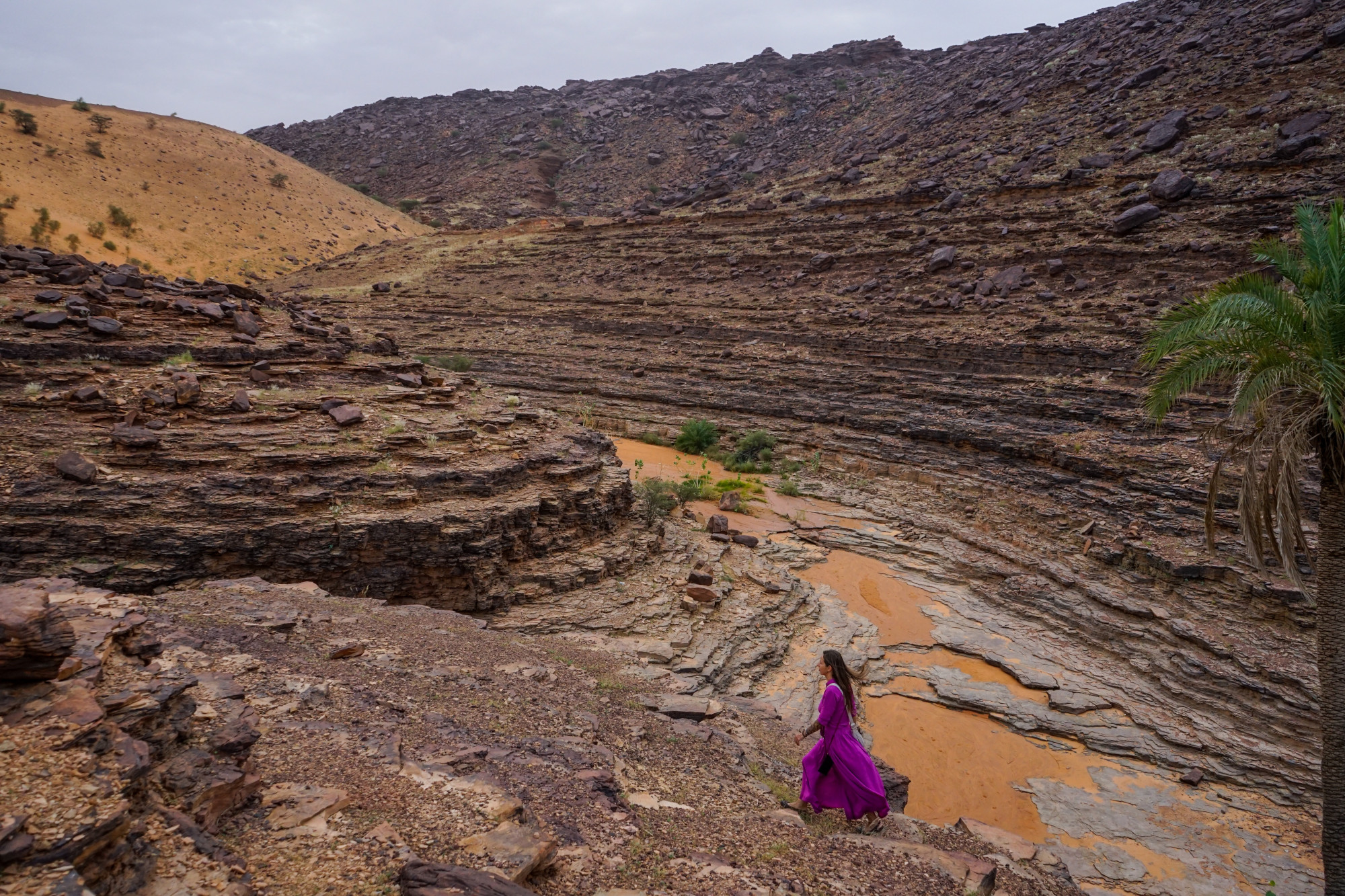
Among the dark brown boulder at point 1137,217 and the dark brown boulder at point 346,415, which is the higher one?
the dark brown boulder at point 1137,217

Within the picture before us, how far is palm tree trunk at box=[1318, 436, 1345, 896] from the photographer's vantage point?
5945mm

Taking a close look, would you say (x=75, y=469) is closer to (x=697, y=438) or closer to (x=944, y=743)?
(x=944, y=743)

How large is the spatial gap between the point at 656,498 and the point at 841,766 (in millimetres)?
8622

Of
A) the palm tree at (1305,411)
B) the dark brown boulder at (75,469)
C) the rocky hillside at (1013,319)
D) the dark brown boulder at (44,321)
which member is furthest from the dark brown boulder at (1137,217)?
the dark brown boulder at (44,321)

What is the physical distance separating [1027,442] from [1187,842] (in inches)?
387

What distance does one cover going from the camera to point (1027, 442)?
15859 millimetres

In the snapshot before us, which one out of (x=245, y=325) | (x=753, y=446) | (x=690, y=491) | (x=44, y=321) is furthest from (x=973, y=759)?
(x=44, y=321)

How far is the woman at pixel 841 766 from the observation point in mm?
5320

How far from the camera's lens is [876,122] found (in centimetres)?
3922

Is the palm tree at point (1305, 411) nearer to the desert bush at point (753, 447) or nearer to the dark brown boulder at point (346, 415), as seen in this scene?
the dark brown boulder at point (346, 415)

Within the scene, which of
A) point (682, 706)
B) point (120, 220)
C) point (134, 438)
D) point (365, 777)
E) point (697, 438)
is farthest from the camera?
point (120, 220)

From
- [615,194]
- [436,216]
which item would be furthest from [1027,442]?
[436,216]

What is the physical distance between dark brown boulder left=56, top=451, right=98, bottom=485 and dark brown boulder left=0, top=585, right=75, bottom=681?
19.6 ft

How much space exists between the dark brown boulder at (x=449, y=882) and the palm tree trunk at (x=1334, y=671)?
264 inches
